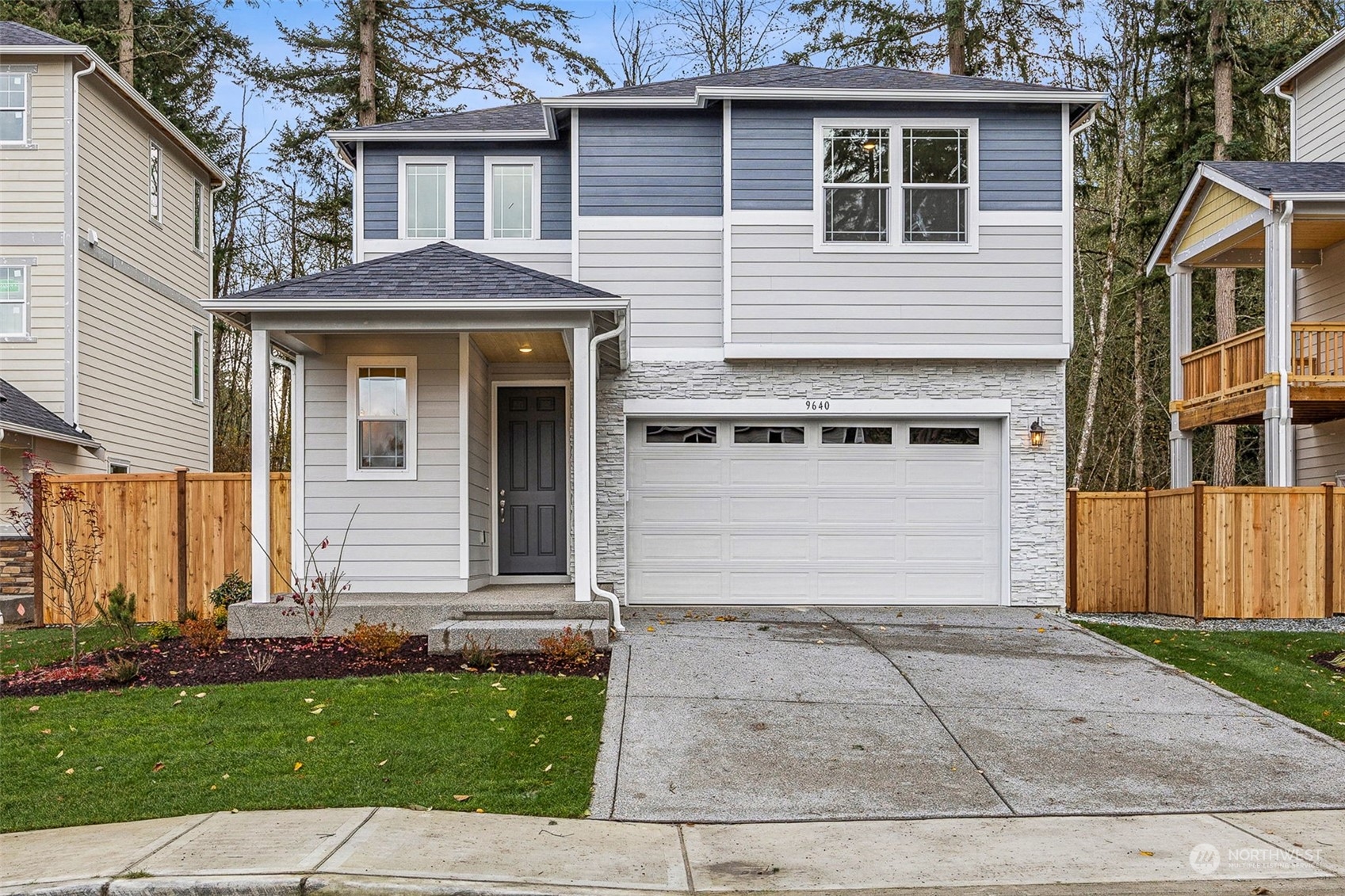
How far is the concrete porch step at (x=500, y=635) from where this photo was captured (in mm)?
8812

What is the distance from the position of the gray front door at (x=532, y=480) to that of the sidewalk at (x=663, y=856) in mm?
6663

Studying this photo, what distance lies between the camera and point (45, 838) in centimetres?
520

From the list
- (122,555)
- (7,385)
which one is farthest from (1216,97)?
(7,385)

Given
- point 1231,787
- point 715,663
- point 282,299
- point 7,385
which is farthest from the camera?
point 7,385

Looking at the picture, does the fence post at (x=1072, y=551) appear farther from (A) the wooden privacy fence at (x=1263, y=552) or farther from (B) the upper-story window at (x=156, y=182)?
(B) the upper-story window at (x=156, y=182)

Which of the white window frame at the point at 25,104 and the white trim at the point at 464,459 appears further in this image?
the white window frame at the point at 25,104

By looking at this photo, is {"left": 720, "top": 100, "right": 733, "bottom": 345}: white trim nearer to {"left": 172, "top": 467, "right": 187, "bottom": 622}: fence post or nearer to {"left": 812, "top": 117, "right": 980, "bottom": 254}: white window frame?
{"left": 812, "top": 117, "right": 980, "bottom": 254}: white window frame

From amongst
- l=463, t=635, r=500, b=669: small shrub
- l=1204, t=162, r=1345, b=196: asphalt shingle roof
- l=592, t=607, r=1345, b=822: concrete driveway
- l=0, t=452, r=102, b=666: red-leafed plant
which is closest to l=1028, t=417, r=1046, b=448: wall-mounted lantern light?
l=592, t=607, r=1345, b=822: concrete driveway

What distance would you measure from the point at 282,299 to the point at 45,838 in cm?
561

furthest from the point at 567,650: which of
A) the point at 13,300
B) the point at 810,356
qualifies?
the point at 13,300

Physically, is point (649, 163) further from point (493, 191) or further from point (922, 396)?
point (922, 396)

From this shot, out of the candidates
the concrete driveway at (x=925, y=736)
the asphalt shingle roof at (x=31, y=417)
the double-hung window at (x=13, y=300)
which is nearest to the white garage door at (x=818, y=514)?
the concrete driveway at (x=925, y=736)

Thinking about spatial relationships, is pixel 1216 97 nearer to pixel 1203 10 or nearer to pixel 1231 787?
pixel 1203 10

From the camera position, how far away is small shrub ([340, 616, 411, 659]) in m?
8.63
